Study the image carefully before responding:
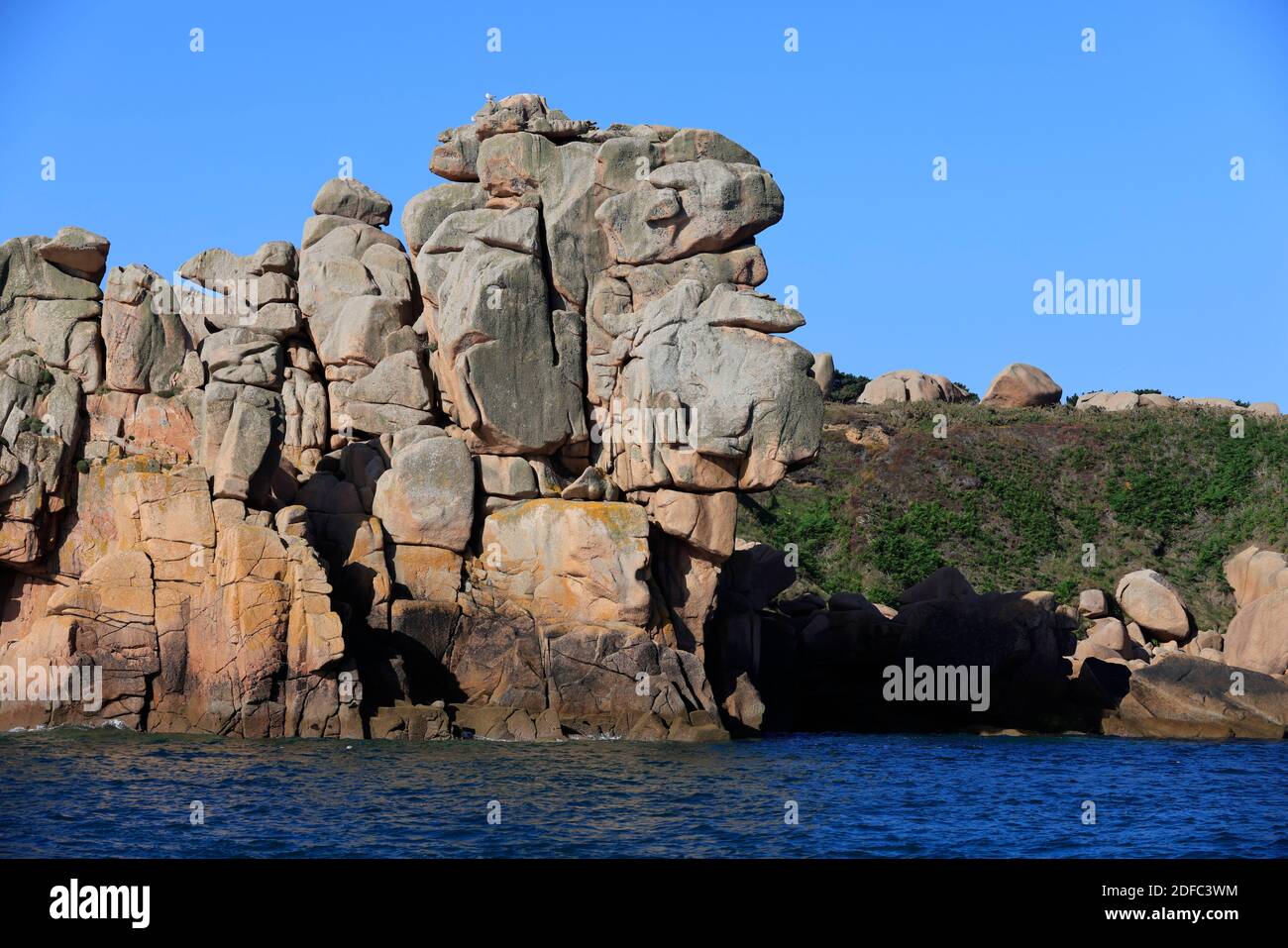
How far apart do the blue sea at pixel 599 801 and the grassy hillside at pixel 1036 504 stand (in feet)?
99.3

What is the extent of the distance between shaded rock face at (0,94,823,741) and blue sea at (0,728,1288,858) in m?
1.83

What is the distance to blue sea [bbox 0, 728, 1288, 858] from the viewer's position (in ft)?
73.0

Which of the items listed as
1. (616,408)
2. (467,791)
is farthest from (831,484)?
(467,791)

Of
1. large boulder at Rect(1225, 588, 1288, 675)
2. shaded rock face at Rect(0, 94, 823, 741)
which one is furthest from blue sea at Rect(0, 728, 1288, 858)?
large boulder at Rect(1225, 588, 1288, 675)

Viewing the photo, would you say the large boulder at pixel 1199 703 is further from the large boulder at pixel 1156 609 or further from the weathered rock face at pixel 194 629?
the weathered rock face at pixel 194 629

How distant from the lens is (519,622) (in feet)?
115

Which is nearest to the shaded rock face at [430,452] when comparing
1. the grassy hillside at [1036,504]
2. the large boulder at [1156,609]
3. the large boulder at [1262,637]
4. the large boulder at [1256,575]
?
the large boulder at [1262,637]

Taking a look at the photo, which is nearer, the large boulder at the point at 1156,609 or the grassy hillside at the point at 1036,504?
the large boulder at the point at 1156,609

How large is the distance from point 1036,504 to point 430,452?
3889cm

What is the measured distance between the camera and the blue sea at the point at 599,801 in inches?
877

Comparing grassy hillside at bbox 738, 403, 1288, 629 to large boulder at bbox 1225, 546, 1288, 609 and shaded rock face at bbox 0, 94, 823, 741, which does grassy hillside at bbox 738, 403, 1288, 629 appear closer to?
large boulder at bbox 1225, 546, 1288, 609

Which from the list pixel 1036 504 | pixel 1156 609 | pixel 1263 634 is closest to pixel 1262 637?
pixel 1263 634
